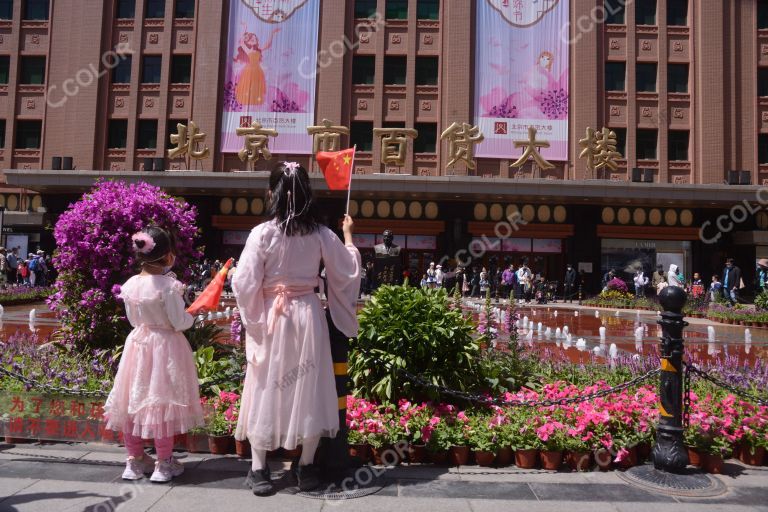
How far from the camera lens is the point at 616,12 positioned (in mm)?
26703

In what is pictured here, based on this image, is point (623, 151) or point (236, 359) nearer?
point (236, 359)

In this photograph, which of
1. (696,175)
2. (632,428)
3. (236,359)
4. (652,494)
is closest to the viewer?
(652,494)

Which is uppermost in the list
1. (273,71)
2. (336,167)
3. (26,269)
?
(273,71)

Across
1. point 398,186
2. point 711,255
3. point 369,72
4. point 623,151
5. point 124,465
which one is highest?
point 369,72

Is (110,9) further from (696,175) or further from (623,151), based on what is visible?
(696,175)

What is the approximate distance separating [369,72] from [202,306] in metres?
24.8

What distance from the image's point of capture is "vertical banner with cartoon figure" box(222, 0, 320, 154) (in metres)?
25.7

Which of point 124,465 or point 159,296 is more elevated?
point 159,296

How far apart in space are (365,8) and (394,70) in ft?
11.3

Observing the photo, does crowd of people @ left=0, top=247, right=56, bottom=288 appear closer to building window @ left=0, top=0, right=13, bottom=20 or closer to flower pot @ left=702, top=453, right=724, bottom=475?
building window @ left=0, top=0, right=13, bottom=20

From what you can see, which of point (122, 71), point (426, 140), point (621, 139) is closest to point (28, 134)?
point (122, 71)

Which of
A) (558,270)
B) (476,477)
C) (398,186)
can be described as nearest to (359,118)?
(398,186)

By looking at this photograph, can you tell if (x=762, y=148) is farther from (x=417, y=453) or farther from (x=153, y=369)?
(x=153, y=369)

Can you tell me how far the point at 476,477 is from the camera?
13.7 feet
